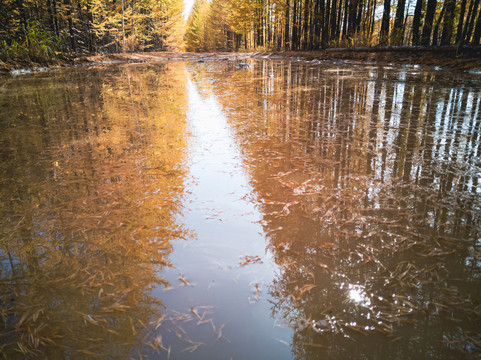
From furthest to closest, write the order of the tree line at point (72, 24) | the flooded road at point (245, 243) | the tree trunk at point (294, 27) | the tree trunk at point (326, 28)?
1. the tree trunk at point (294, 27)
2. the tree trunk at point (326, 28)
3. the tree line at point (72, 24)
4. the flooded road at point (245, 243)

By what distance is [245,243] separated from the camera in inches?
75.7

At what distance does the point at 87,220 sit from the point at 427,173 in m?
3.03

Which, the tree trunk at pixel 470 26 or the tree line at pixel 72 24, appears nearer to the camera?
the tree trunk at pixel 470 26

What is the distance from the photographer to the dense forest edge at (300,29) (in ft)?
39.6

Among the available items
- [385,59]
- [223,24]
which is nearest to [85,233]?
[385,59]

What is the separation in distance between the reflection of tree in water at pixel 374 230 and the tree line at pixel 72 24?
649 inches

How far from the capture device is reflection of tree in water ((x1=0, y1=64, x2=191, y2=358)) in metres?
1.31

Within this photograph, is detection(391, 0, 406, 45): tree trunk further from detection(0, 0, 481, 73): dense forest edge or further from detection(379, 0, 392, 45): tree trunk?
detection(379, 0, 392, 45): tree trunk

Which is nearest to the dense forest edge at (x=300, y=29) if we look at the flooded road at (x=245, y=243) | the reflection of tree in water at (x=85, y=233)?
the flooded road at (x=245, y=243)

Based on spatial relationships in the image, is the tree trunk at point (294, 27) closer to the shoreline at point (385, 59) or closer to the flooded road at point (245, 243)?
the shoreline at point (385, 59)

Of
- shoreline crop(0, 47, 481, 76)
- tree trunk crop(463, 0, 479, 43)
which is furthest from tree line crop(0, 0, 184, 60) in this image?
tree trunk crop(463, 0, 479, 43)

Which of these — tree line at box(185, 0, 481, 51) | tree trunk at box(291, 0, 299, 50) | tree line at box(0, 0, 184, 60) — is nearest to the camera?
tree line at box(185, 0, 481, 51)

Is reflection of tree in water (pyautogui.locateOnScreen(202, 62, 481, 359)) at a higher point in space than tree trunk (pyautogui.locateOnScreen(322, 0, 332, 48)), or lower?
lower

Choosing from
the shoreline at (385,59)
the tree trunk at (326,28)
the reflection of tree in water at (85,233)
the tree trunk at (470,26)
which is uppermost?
the tree trunk at (326,28)
